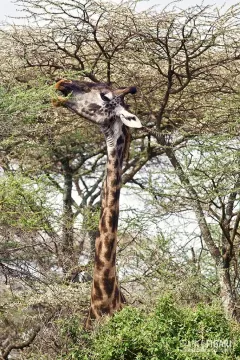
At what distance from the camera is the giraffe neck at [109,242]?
8.02m

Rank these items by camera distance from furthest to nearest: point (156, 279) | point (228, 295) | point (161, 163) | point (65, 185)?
point (161, 163) < point (65, 185) < point (156, 279) < point (228, 295)

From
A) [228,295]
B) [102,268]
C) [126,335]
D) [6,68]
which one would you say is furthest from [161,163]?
[126,335]

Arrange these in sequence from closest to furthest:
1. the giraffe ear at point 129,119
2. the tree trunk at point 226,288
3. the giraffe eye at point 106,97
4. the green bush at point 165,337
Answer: the green bush at point 165,337 → the giraffe ear at point 129,119 → the giraffe eye at point 106,97 → the tree trunk at point 226,288

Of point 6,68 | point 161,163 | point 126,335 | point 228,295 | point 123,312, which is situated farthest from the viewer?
point 161,163

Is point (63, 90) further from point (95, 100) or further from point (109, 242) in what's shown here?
point (109, 242)

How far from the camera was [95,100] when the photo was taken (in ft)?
27.8

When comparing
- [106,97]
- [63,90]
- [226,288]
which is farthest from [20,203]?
[226,288]

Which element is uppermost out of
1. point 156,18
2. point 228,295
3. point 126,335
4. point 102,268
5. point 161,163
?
point 161,163

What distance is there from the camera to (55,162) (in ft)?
48.8

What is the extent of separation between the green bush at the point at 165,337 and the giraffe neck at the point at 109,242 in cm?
66

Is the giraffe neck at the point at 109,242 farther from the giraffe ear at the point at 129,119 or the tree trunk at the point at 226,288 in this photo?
the tree trunk at the point at 226,288

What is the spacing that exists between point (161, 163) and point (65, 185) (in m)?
2.45

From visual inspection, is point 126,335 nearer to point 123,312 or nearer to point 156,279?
point 123,312

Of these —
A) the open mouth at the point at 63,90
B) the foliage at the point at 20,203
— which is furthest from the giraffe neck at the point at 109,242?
the foliage at the point at 20,203
